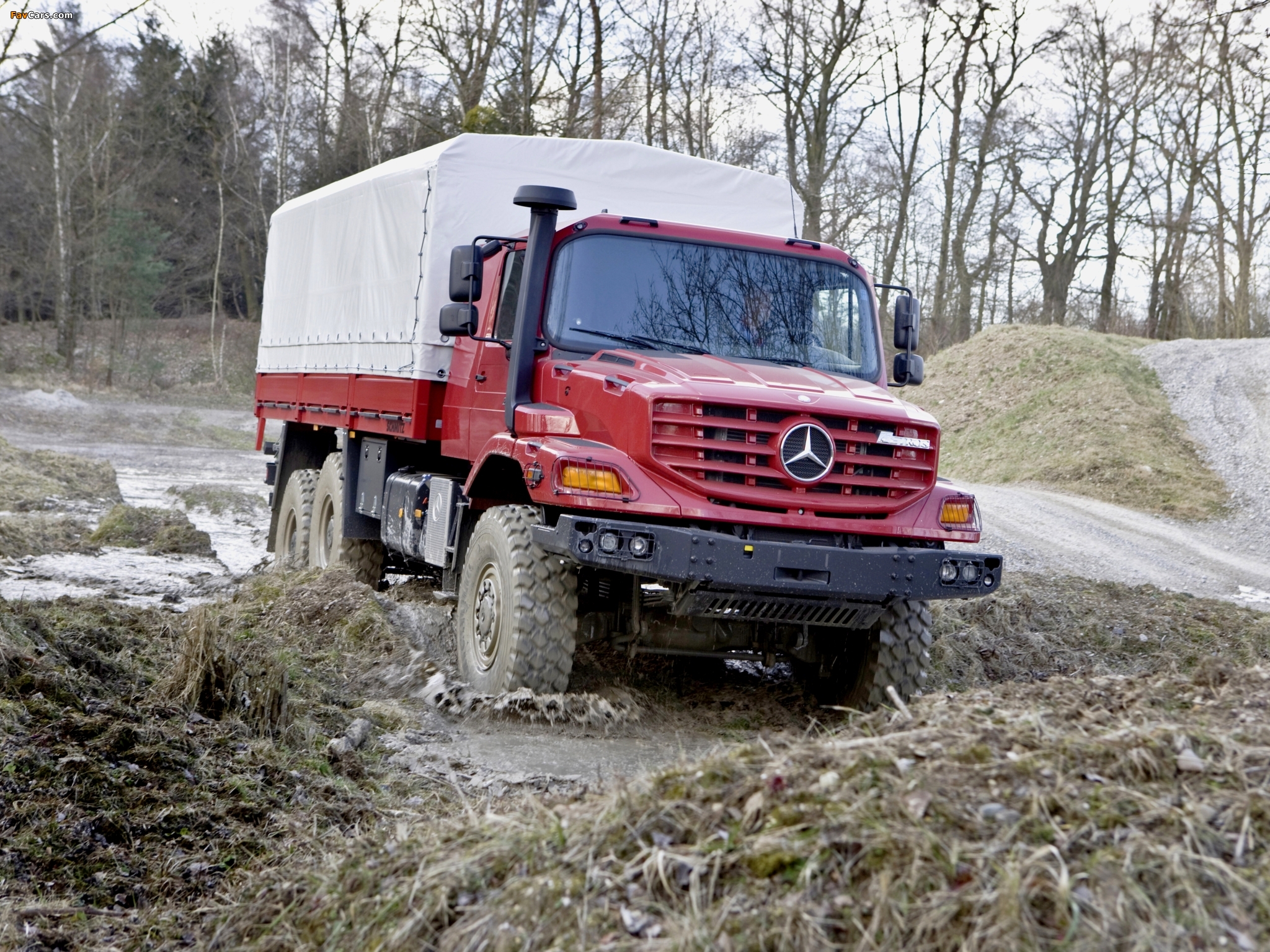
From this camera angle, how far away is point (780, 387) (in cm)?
651

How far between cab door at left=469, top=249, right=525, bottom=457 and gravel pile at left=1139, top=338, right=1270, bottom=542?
44.9 feet

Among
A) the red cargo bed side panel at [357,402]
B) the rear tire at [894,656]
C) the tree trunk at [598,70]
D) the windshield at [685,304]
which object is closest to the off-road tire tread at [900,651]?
the rear tire at [894,656]

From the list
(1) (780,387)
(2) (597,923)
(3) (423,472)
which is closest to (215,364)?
(3) (423,472)

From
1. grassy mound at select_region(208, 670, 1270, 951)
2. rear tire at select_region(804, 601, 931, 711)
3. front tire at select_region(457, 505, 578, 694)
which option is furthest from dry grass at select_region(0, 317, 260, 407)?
grassy mound at select_region(208, 670, 1270, 951)

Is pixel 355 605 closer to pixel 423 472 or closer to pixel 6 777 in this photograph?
pixel 423 472

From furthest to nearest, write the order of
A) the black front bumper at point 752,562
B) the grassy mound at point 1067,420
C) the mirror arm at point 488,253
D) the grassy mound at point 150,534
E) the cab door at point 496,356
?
the grassy mound at point 1067,420 < the grassy mound at point 150,534 < the cab door at point 496,356 < the mirror arm at point 488,253 < the black front bumper at point 752,562

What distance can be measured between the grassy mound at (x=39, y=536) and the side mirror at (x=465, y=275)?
20.8 ft

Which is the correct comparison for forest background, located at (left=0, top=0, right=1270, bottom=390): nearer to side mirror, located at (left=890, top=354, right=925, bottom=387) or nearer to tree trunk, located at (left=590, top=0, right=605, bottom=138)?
tree trunk, located at (left=590, top=0, right=605, bottom=138)

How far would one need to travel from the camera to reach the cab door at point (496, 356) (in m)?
7.91

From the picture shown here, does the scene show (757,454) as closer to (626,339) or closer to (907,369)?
(626,339)

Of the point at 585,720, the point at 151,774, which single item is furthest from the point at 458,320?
the point at 151,774

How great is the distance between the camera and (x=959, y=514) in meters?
6.96

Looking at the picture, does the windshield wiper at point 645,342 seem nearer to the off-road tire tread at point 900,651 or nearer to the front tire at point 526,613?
the front tire at point 526,613

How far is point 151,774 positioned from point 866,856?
10.0ft
